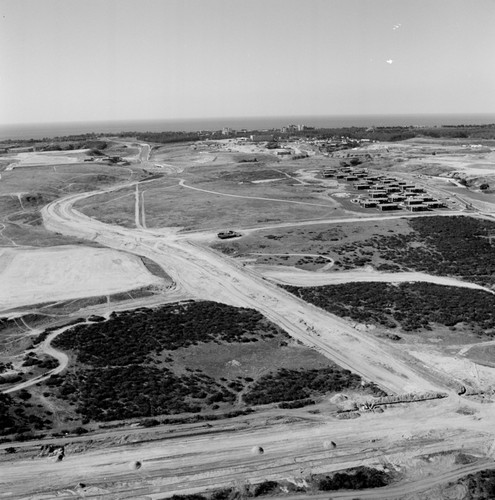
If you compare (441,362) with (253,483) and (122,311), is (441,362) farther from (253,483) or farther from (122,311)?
(122,311)

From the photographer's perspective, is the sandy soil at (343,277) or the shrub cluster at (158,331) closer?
the shrub cluster at (158,331)

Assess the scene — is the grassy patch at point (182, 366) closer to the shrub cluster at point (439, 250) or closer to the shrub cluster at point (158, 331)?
the shrub cluster at point (158, 331)

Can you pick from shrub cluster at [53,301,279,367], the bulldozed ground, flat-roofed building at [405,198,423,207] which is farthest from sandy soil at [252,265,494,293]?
flat-roofed building at [405,198,423,207]

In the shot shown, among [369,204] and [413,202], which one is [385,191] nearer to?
[413,202]

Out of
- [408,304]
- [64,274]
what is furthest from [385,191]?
[64,274]

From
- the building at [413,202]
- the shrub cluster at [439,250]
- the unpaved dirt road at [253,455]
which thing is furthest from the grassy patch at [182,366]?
the building at [413,202]

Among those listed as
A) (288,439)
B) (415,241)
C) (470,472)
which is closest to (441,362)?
(470,472)
